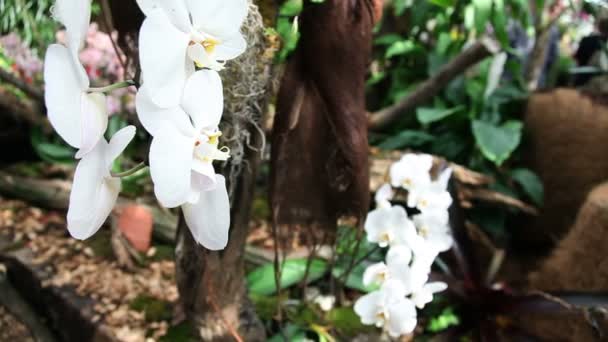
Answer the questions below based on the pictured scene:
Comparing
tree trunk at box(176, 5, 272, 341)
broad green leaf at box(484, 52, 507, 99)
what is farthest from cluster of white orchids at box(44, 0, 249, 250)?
broad green leaf at box(484, 52, 507, 99)

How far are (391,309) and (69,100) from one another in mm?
704

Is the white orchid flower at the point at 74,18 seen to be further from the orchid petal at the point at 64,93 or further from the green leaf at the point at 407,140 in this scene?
the green leaf at the point at 407,140

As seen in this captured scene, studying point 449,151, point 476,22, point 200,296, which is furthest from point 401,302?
point 449,151

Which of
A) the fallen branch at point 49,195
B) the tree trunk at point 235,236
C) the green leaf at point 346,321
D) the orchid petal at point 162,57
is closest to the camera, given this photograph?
the orchid petal at point 162,57

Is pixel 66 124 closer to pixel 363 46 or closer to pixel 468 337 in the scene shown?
pixel 363 46

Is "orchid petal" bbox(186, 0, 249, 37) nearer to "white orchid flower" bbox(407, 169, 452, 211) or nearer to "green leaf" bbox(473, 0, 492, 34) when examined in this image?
"white orchid flower" bbox(407, 169, 452, 211)

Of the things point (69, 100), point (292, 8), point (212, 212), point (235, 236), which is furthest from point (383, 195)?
point (69, 100)

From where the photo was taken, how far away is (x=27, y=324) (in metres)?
1.21

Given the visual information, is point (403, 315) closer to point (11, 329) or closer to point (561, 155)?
point (11, 329)

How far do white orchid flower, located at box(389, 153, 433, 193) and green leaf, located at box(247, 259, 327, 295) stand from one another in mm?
327

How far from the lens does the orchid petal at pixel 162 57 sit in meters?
0.37

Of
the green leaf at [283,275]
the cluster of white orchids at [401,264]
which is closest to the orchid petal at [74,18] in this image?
the cluster of white orchids at [401,264]

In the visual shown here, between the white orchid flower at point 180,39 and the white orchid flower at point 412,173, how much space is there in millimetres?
676

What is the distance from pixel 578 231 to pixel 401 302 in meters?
0.76
